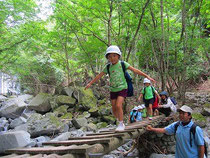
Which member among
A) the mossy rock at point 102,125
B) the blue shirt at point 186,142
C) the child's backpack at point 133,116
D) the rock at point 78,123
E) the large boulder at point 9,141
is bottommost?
the mossy rock at point 102,125

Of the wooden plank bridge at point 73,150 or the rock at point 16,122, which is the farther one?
the rock at point 16,122

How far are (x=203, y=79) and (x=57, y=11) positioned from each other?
1632 cm

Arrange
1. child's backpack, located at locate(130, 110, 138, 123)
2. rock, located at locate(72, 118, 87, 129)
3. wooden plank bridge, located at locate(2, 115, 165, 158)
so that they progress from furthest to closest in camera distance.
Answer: rock, located at locate(72, 118, 87, 129) → child's backpack, located at locate(130, 110, 138, 123) → wooden plank bridge, located at locate(2, 115, 165, 158)

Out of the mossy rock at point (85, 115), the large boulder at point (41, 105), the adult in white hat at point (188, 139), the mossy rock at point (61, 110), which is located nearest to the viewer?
the adult in white hat at point (188, 139)

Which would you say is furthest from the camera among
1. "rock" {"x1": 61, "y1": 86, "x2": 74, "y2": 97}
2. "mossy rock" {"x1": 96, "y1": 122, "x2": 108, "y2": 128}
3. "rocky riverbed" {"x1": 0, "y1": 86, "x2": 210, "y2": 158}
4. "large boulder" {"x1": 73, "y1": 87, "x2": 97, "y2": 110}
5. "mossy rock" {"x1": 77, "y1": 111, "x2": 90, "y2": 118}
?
"rock" {"x1": 61, "y1": 86, "x2": 74, "y2": 97}

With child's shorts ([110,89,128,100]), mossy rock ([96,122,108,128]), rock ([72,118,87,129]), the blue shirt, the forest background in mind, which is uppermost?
the forest background

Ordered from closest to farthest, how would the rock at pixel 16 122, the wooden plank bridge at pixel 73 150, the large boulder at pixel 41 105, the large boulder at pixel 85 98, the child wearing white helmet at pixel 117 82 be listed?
the wooden plank bridge at pixel 73 150 → the child wearing white helmet at pixel 117 82 → the rock at pixel 16 122 → the large boulder at pixel 41 105 → the large boulder at pixel 85 98

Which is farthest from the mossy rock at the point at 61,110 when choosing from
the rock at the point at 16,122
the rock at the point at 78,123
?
the rock at the point at 16,122

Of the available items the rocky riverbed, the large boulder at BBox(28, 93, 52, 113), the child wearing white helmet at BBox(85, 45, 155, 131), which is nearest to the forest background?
the large boulder at BBox(28, 93, 52, 113)

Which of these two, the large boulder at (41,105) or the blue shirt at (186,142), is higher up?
the blue shirt at (186,142)

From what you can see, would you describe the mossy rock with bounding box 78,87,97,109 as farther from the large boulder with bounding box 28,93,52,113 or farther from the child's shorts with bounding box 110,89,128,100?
the child's shorts with bounding box 110,89,128,100

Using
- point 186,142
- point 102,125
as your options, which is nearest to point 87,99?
point 102,125

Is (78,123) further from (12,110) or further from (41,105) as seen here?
(12,110)

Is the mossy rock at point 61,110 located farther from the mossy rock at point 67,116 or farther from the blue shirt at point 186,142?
the blue shirt at point 186,142
